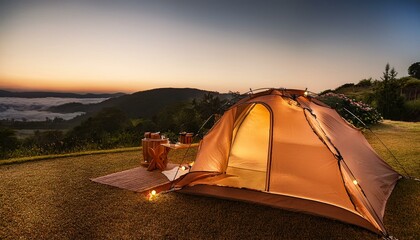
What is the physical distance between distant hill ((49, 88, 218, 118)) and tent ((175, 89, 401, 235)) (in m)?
10.6

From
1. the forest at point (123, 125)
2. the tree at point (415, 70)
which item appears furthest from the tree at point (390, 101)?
the tree at point (415, 70)

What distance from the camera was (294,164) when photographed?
14.8 feet

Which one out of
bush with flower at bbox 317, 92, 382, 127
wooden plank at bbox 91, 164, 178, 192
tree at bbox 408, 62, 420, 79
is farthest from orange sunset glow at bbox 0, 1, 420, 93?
tree at bbox 408, 62, 420, 79

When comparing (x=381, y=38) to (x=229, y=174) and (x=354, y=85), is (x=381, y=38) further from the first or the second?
(x=354, y=85)

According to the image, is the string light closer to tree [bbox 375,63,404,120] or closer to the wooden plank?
the wooden plank

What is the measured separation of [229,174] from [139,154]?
13.1 ft

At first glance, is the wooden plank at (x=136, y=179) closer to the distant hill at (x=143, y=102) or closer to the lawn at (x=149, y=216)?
the lawn at (x=149, y=216)

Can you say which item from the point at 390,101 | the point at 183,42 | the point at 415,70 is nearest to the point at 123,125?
the point at 183,42

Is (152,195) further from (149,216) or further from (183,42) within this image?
(183,42)

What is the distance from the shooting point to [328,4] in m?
10.3

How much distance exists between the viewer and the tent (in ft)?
13.4

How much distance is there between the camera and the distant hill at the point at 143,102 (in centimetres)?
1591

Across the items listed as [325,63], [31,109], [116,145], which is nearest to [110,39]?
[116,145]

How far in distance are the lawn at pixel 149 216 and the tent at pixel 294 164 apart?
21 centimetres
